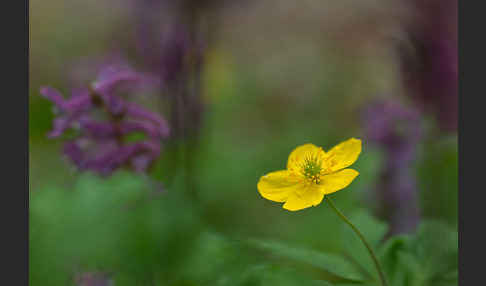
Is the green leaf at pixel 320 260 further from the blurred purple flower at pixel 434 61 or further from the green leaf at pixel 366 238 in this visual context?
the blurred purple flower at pixel 434 61

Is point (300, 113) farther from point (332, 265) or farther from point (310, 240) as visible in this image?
point (332, 265)

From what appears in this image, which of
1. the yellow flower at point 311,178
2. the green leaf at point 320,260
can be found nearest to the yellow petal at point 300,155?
the yellow flower at point 311,178

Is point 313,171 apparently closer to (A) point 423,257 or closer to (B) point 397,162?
(A) point 423,257

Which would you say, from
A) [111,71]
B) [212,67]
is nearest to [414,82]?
[111,71]

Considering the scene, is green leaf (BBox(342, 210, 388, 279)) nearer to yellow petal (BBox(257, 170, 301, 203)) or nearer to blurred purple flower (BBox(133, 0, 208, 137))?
yellow petal (BBox(257, 170, 301, 203))

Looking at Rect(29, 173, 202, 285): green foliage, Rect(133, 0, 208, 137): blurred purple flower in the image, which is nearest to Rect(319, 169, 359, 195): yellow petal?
Rect(29, 173, 202, 285): green foliage

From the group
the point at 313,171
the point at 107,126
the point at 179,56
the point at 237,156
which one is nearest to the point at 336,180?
the point at 313,171

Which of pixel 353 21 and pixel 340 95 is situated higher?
pixel 353 21
